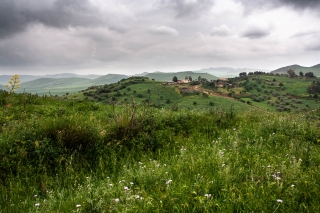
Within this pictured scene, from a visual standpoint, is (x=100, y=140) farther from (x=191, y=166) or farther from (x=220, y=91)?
(x=220, y=91)

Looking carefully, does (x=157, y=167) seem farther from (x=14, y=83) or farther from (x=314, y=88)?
(x=314, y=88)

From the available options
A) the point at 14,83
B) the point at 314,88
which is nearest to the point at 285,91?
the point at 314,88

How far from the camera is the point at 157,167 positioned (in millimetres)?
4242

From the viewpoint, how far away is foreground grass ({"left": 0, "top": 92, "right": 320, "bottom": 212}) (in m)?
2.90

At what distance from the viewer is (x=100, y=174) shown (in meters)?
4.80

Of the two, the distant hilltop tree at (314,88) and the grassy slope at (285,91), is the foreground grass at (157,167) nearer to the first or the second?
the grassy slope at (285,91)

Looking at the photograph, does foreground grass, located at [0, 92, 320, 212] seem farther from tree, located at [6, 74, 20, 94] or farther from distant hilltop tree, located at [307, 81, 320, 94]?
distant hilltop tree, located at [307, 81, 320, 94]

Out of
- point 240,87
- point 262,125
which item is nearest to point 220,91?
point 240,87

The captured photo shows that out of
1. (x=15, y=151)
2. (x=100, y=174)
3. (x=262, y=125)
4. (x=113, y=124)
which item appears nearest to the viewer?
(x=100, y=174)

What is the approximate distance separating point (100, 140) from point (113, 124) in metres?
0.85

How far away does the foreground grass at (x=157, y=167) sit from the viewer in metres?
2.90

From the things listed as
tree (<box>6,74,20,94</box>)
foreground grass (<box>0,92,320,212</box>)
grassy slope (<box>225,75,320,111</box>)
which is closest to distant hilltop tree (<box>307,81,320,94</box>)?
grassy slope (<box>225,75,320,111</box>)

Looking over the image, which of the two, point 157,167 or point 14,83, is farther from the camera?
point 14,83

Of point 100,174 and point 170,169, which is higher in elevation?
point 170,169
